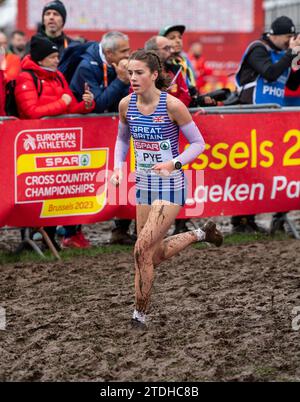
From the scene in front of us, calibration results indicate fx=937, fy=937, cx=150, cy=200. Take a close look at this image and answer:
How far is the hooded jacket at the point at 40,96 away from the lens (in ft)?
32.6

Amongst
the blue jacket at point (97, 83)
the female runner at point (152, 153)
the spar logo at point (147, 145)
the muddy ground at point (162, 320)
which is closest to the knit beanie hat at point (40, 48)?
the blue jacket at point (97, 83)

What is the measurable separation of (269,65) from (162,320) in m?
4.51

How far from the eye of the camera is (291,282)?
8.71 m

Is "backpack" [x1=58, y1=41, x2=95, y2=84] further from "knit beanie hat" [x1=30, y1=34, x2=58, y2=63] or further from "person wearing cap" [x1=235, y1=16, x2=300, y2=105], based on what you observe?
"person wearing cap" [x1=235, y1=16, x2=300, y2=105]

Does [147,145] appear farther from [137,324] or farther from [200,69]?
[200,69]

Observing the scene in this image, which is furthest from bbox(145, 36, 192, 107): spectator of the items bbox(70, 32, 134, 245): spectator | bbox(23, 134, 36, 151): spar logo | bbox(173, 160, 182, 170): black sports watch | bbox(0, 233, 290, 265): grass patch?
bbox(173, 160, 182, 170): black sports watch

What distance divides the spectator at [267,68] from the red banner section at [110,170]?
43 cm

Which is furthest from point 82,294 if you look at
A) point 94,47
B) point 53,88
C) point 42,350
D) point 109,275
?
point 94,47

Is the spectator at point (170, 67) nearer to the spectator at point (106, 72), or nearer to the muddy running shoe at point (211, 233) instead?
the spectator at point (106, 72)

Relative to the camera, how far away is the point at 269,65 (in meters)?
11.0

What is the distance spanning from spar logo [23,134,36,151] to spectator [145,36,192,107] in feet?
5.38

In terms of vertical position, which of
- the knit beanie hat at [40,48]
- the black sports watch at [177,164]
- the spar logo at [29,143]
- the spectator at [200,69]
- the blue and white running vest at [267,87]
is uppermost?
the knit beanie hat at [40,48]
